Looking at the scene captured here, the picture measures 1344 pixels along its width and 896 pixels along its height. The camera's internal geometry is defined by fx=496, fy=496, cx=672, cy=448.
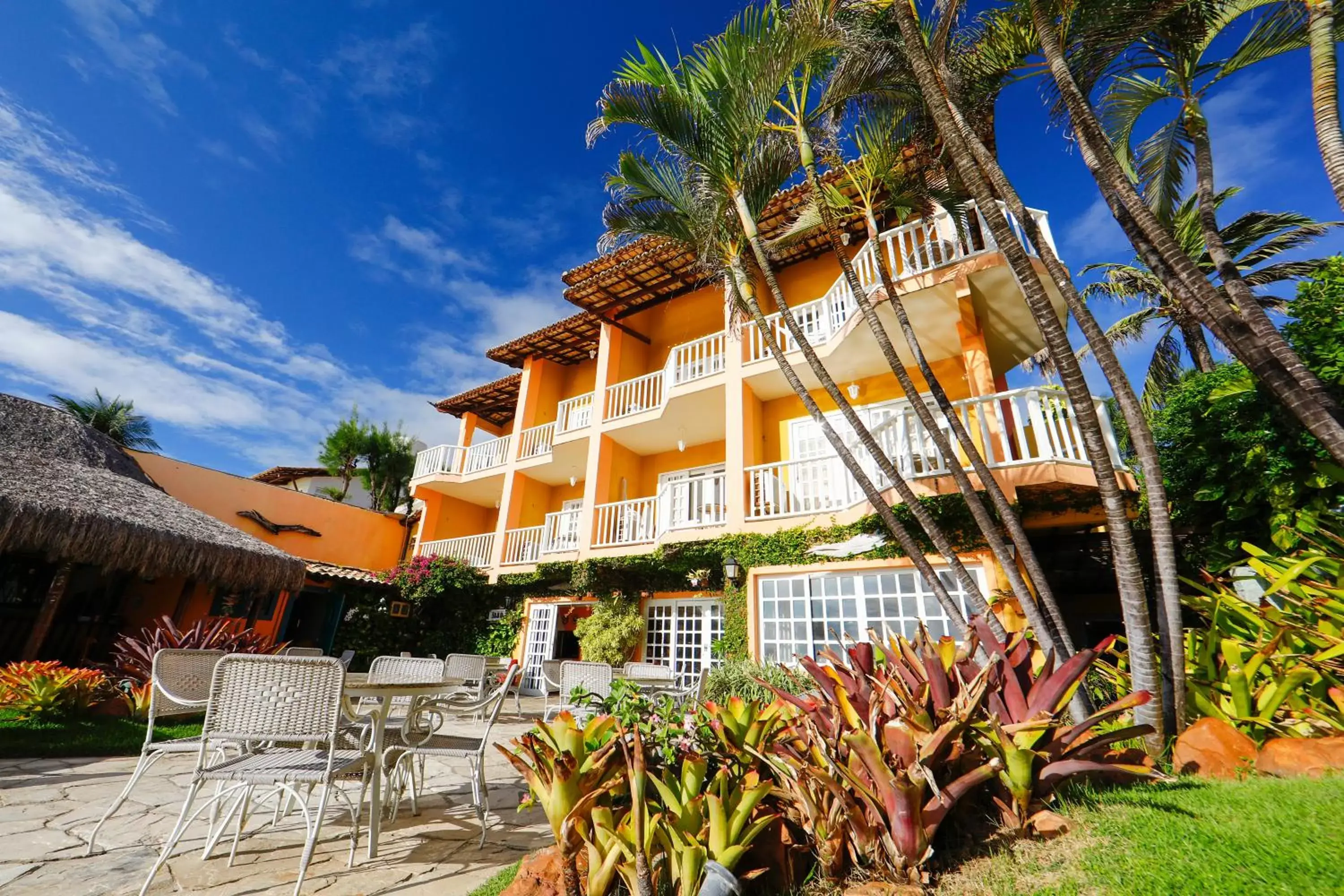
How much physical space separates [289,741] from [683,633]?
8013 millimetres

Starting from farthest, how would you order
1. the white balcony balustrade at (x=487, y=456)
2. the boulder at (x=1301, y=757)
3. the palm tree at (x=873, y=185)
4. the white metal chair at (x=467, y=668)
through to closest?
the white balcony balustrade at (x=487, y=456) < the white metal chair at (x=467, y=668) < the palm tree at (x=873, y=185) < the boulder at (x=1301, y=757)

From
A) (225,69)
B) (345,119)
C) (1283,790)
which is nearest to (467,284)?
(345,119)

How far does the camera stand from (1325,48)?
11.2ft

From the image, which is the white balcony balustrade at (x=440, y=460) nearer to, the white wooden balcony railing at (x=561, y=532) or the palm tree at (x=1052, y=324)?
the white wooden balcony railing at (x=561, y=532)

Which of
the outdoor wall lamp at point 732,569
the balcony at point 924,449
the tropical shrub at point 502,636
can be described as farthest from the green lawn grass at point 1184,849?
the tropical shrub at point 502,636

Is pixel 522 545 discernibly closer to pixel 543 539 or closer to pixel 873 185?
pixel 543 539

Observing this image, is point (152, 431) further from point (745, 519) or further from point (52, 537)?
point (745, 519)

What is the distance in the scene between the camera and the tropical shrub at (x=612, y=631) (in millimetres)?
9883

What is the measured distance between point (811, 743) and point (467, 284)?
51.7 ft

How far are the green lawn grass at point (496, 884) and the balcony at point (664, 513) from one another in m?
6.72

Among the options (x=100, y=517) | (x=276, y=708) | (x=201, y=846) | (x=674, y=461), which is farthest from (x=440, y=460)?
(x=276, y=708)

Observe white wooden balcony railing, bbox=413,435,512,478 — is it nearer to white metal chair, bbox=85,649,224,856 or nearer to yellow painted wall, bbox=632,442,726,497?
yellow painted wall, bbox=632,442,726,497

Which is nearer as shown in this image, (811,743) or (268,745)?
(811,743)

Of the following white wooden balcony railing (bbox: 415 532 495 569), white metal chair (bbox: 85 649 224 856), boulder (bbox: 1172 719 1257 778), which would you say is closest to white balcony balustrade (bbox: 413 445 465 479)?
white wooden balcony railing (bbox: 415 532 495 569)
